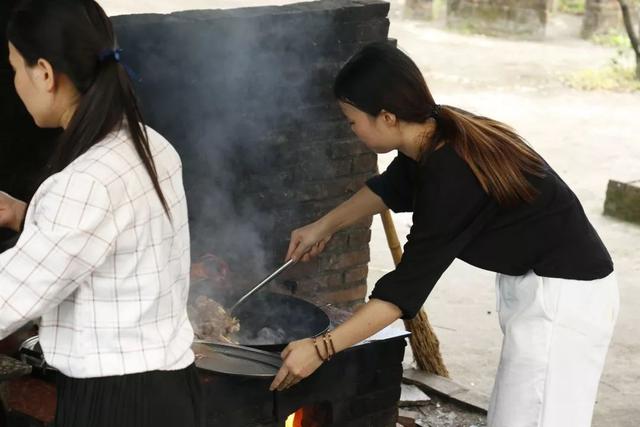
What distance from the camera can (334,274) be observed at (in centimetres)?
564

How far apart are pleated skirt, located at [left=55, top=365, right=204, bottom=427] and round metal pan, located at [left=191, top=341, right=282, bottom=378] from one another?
2.95 feet

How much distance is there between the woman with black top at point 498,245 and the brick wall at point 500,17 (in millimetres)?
12970

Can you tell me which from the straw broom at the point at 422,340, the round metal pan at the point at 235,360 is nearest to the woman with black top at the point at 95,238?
the round metal pan at the point at 235,360

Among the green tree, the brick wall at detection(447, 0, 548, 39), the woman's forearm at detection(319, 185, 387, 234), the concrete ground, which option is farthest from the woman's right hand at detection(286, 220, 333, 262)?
the brick wall at detection(447, 0, 548, 39)

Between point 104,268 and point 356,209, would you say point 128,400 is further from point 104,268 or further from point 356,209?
point 356,209

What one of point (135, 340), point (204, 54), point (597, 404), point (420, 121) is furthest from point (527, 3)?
point (135, 340)

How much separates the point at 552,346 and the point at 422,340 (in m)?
2.06

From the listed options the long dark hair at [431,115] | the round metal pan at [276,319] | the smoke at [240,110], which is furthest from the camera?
the smoke at [240,110]

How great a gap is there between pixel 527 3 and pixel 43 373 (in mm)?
13814

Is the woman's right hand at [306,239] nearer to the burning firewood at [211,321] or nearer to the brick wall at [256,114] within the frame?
Answer: the burning firewood at [211,321]

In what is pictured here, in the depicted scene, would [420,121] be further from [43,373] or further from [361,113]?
[43,373]

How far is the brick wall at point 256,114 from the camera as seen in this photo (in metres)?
4.61

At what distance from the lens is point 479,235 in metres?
3.53

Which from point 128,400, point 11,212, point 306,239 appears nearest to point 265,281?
point 306,239
